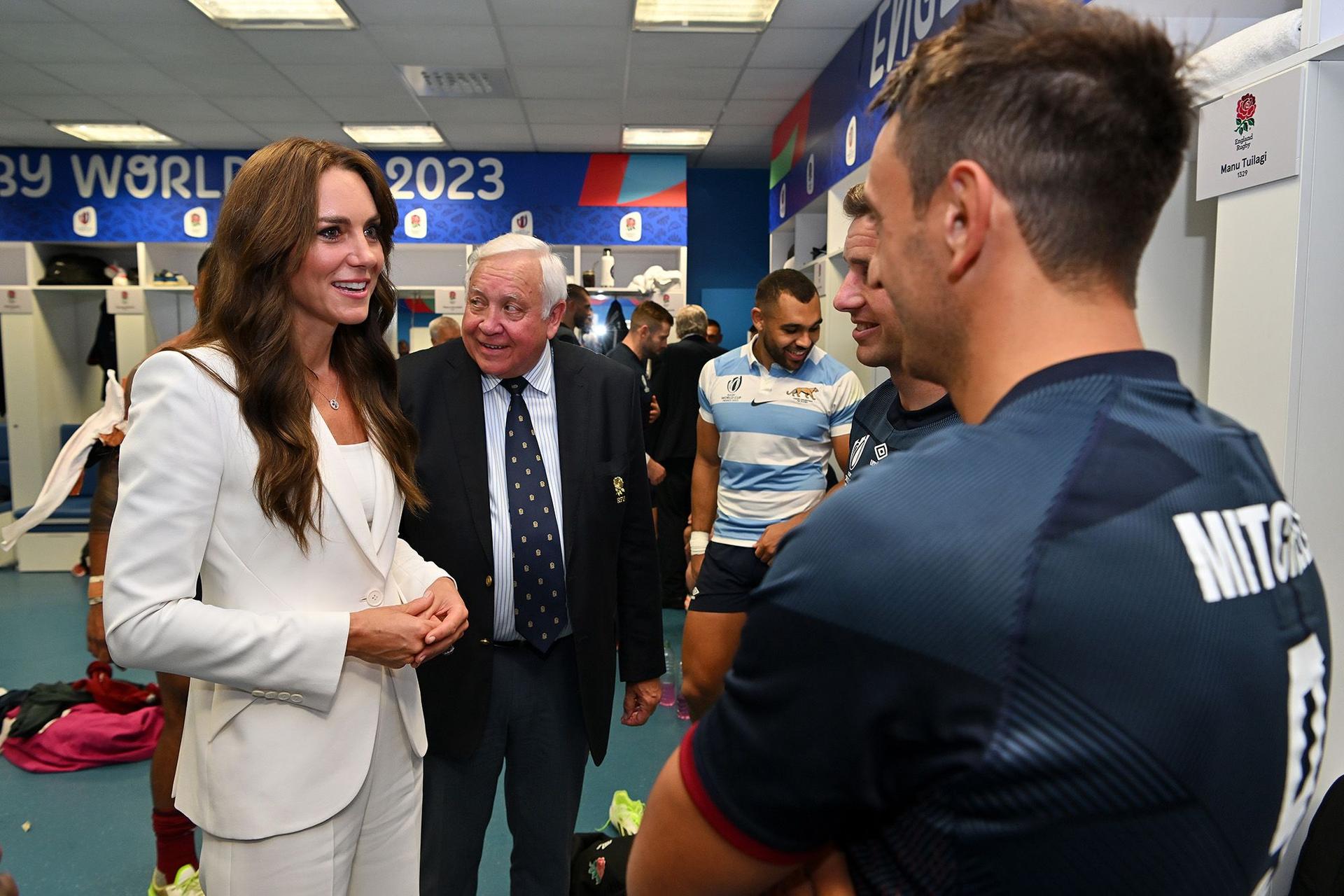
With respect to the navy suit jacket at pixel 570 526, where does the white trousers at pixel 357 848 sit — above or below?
below

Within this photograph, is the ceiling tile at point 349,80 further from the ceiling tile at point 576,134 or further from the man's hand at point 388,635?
the man's hand at point 388,635

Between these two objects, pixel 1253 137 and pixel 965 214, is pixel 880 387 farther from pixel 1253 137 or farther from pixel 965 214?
pixel 965 214

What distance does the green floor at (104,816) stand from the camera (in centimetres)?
290

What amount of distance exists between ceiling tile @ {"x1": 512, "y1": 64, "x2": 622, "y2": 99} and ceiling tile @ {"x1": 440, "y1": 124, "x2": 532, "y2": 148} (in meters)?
1.09

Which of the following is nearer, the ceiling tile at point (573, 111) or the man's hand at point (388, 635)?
the man's hand at point (388, 635)

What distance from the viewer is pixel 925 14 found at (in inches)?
176

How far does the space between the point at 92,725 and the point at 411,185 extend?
6.74m

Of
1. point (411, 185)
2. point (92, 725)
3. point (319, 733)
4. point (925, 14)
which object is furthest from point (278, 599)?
point (411, 185)

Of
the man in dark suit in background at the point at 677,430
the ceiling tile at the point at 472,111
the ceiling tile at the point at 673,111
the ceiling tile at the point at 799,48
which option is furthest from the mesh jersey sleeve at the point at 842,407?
the ceiling tile at the point at 472,111

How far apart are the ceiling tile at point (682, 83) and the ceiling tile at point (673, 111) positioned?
145 millimetres

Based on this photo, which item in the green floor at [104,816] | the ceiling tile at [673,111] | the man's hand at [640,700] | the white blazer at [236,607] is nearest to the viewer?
the white blazer at [236,607]

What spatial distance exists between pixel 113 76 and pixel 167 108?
874mm

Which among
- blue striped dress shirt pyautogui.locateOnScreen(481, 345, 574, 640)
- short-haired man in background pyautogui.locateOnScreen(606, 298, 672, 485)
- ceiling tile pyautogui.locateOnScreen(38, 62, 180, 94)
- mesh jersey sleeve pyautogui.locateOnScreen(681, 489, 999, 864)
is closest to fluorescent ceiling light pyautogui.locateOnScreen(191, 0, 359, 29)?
ceiling tile pyautogui.locateOnScreen(38, 62, 180, 94)

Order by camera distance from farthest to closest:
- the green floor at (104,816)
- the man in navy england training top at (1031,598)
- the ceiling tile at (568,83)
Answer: the ceiling tile at (568,83) < the green floor at (104,816) < the man in navy england training top at (1031,598)
